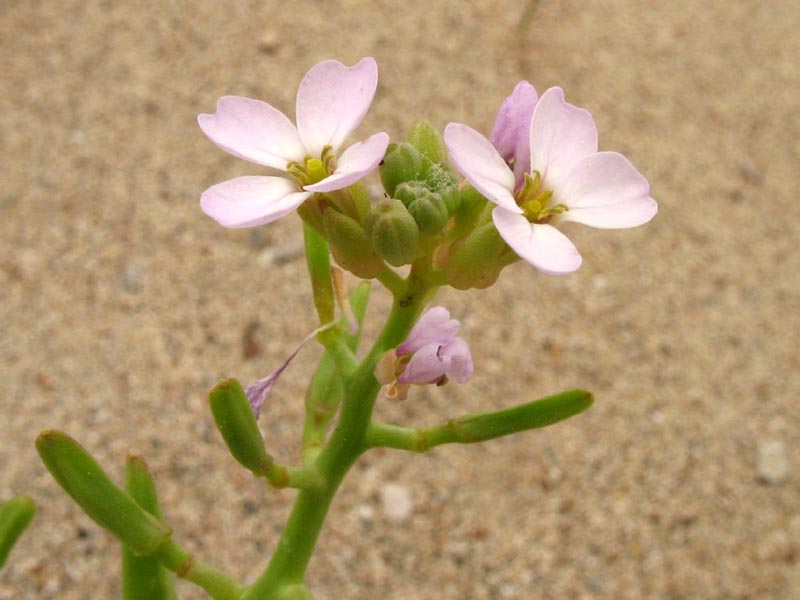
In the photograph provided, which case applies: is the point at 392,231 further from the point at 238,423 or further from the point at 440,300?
the point at 440,300

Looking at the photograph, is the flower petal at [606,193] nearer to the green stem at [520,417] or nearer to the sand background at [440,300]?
the green stem at [520,417]

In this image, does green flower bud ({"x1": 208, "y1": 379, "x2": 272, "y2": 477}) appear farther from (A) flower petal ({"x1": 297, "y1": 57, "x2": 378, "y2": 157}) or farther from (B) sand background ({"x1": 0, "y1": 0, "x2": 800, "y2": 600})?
(B) sand background ({"x1": 0, "y1": 0, "x2": 800, "y2": 600})

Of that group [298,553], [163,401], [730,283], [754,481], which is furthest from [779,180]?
[298,553]

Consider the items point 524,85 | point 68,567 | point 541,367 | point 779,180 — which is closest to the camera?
point 524,85

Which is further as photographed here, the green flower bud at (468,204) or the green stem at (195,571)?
the green stem at (195,571)

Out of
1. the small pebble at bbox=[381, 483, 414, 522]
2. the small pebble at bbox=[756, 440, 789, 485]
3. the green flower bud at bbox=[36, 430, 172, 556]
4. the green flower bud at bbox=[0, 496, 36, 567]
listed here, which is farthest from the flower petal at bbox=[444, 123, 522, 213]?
the small pebble at bbox=[756, 440, 789, 485]

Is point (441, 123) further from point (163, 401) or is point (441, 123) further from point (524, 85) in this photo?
point (524, 85)

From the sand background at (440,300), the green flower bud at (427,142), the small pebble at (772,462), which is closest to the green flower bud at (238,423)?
the green flower bud at (427,142)
